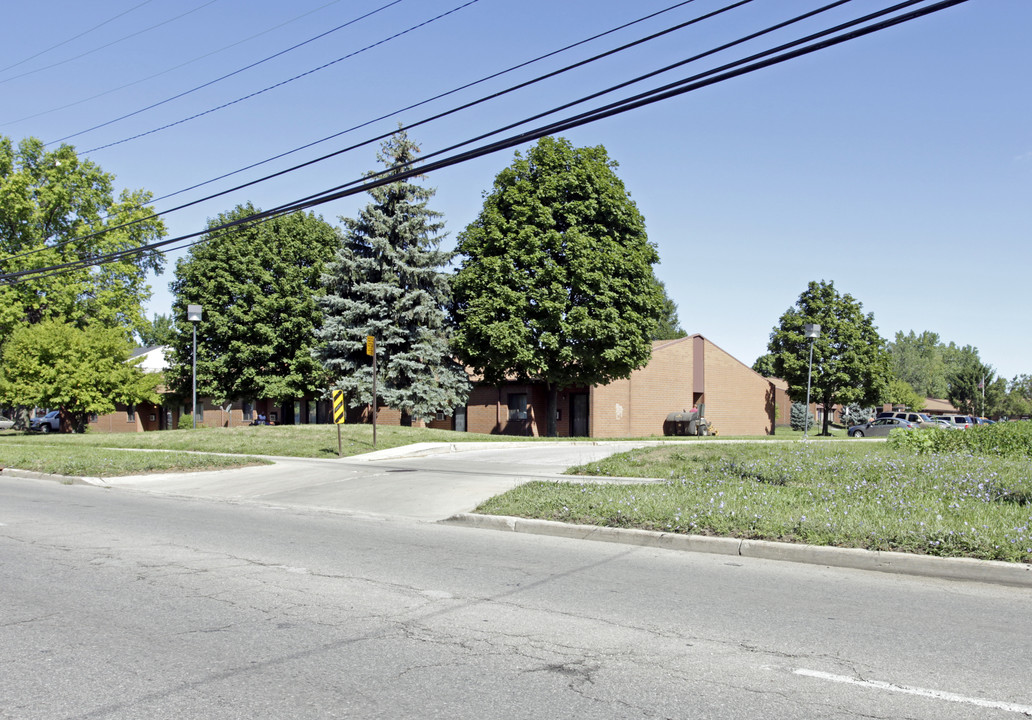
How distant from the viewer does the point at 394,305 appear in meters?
33.8

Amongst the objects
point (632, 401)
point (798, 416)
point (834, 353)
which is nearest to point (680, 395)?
point (632, 401)

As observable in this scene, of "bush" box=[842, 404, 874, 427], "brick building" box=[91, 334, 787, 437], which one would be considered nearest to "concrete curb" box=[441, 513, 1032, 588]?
"brick building" box=[91, 334, 787, 437]

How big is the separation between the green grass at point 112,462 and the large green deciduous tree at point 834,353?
138ft

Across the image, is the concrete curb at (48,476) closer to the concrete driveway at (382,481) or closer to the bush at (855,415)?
the concrete driveway at (382,481)

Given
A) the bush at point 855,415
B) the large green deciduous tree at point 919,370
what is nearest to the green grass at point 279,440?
the bush at point 855,415

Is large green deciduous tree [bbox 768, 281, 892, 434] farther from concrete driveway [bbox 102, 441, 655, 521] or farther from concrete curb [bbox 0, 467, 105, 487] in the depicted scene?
concrete curb [bbox 0, 467, 105, 487]

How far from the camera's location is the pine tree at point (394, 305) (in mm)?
33656

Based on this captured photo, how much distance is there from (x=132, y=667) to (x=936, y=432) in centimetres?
1917

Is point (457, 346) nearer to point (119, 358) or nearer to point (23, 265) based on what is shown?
point (119, 358)

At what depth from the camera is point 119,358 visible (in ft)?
131

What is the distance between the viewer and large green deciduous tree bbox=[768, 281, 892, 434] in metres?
52.8

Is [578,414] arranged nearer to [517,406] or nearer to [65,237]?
[517,406]

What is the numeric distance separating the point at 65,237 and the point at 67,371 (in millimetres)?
12730

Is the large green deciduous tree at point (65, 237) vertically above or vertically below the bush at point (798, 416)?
above
